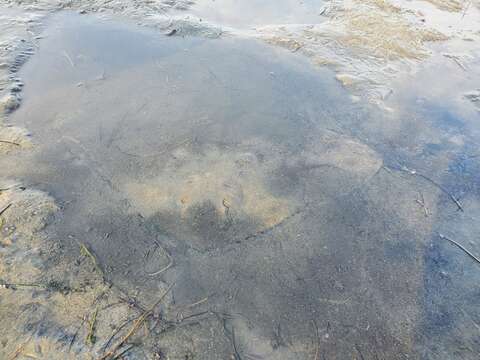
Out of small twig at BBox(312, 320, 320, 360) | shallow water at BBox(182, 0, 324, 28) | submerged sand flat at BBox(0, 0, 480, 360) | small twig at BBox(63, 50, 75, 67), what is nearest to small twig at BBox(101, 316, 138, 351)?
submerged sand flat at BBox(0, 0, 480, 360)

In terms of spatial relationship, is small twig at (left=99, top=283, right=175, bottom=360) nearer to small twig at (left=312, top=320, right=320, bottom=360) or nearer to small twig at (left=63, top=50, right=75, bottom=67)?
small twig at (left=312, top=320, right=320, bottom=360)

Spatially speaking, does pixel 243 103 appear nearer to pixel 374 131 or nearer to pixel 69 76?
pixel 374 131

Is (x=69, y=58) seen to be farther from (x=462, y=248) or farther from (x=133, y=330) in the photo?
(x=462, y=248)

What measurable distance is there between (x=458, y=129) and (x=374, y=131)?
1.22 meters

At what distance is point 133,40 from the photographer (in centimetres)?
627

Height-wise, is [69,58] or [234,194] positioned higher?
[69,58]

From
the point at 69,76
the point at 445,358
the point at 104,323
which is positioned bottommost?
the point at 445,358

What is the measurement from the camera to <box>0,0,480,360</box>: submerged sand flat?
283 cm

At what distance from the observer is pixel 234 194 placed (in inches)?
151

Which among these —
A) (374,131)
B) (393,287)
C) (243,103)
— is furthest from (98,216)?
(374,131)

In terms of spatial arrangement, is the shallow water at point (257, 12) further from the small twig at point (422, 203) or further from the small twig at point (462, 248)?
the small twig at point (462, 248)

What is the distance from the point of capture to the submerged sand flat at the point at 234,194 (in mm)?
2826

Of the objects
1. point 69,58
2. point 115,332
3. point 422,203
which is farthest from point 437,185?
point 69,58

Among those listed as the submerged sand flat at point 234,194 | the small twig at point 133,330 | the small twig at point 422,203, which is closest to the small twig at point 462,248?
the submerged sand flat at point 234,194
